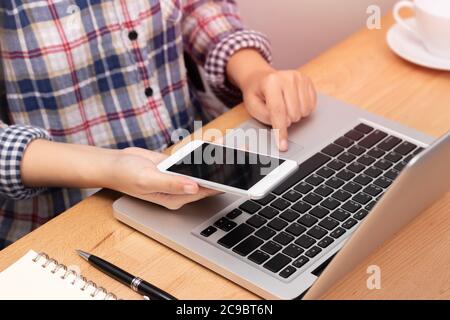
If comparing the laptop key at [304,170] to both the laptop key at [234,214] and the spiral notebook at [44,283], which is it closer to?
the laptop key at [234,214]

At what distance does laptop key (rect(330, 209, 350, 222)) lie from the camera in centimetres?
77

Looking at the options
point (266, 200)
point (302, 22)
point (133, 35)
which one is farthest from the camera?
point (302, 22)

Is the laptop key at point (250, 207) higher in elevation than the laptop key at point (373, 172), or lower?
higher

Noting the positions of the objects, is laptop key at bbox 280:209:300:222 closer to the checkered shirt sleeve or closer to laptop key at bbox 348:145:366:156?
laptop key at bbox 348:145:366:156

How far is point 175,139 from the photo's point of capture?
3.70 feet

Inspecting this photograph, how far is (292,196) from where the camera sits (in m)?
0.80

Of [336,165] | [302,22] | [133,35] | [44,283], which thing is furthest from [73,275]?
[302,22]

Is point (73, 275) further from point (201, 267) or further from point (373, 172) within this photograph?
point (373, 172)

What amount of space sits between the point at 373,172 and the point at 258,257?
0.67 ft

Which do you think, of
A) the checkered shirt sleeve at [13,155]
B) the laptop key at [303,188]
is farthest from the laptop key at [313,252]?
the checkered shirt sleeve at [13,155]

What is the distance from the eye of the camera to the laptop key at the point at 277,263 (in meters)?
0.71

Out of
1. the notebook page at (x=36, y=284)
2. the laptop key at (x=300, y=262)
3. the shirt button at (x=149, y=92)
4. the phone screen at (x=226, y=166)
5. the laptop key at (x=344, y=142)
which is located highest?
the phone screen at (x=226, y=166)

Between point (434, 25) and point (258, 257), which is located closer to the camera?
point (258, 257)
